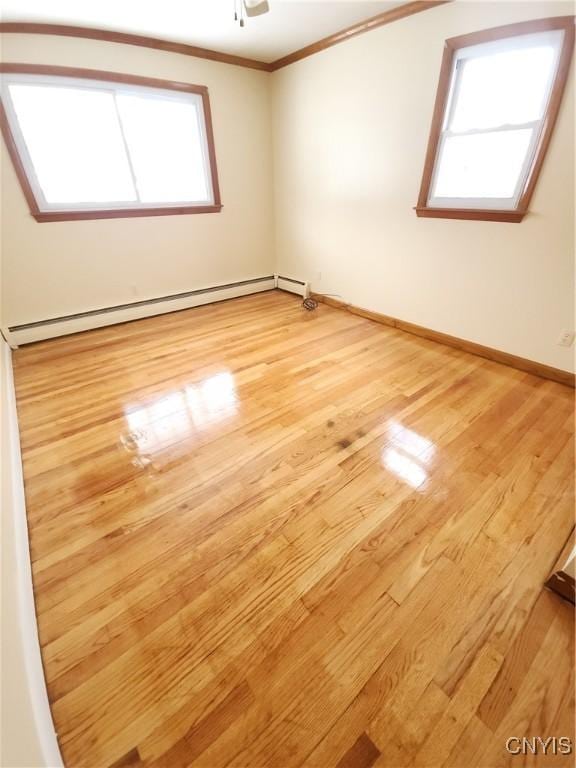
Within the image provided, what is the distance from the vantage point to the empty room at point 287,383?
3.00 feet

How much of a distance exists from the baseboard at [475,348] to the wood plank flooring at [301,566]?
126mm

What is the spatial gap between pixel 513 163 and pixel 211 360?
253 cm

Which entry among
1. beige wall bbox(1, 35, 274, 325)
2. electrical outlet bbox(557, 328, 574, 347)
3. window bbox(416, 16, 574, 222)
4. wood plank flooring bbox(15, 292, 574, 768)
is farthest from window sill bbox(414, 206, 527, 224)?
beige wall bbox(1, 35, 274, 325)

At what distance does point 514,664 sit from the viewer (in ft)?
3.17

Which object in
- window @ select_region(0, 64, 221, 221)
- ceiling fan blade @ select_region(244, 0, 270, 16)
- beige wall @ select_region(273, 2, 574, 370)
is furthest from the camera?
window @ select_region(0, 64, 221, 221)

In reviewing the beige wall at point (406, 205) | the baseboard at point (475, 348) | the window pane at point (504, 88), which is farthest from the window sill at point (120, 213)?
the window pane at point (504, 88)

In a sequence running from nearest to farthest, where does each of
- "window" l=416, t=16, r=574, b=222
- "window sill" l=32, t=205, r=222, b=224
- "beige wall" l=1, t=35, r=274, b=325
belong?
1. "window" l=416, t=16, r=574, b=222
2. "beige wall" l=1, t=35, r=274, b=325
3. "window sill" l=32, t=205, r=222, b=224

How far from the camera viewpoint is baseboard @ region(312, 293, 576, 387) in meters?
2.31

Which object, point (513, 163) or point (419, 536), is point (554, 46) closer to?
point (513, 163)

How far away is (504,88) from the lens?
Answer: 83.0 inches

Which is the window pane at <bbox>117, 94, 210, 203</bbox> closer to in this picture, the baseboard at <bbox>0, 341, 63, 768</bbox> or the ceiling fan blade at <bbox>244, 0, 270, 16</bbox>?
the ceiling fan blade at <bbox>244, 0, 270, 16</bbox>

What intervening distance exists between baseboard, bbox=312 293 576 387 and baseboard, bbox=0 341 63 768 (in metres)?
3.00

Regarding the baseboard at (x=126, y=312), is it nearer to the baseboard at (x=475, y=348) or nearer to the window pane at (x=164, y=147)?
the window pane at (x=164, y=147)

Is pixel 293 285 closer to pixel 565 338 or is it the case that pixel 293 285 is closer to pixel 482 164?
pixel 482 164
